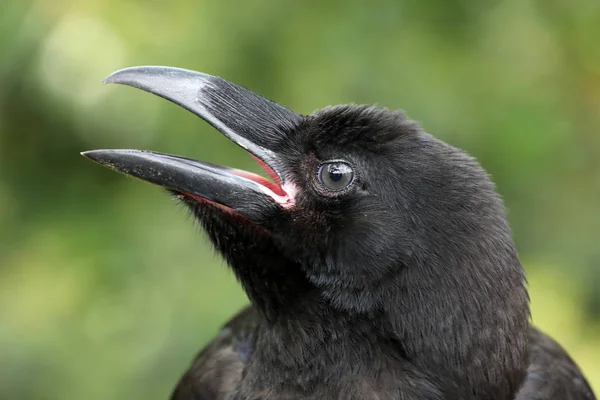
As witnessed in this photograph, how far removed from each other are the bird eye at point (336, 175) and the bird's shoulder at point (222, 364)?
593 mm

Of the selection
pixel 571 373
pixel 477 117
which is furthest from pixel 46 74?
pixel 571 373

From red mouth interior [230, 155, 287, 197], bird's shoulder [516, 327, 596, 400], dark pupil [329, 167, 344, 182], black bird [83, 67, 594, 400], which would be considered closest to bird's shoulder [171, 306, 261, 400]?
black bird [83, 67, 594, 400]

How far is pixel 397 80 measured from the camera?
3.08 metres

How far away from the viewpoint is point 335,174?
1813 millimetres

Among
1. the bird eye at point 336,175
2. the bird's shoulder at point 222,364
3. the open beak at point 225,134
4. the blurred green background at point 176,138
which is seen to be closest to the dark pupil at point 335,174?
the bird eye at point 336,175

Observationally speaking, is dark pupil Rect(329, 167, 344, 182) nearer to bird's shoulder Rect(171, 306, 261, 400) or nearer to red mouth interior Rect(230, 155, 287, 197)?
red mouth interior Rect(230, 155, 287, 197)

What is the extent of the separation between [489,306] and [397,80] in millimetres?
1522

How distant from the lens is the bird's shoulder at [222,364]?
2256 mm

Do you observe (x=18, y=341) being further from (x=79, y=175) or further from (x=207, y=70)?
(x=207, y=70)

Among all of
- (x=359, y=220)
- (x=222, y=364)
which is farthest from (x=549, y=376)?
(x=222, y=364)

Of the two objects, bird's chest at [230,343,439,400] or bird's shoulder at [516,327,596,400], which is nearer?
bird's chest at [230,343,439,400]

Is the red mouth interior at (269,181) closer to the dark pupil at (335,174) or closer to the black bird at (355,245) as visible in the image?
the black bird at (355,245)

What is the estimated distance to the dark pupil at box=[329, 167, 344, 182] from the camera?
1.81 metres

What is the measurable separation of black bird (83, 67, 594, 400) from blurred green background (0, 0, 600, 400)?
3.18 feet
